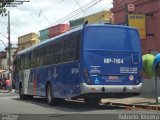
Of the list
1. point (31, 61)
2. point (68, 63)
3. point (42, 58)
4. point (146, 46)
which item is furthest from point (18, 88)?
point (68, 63)

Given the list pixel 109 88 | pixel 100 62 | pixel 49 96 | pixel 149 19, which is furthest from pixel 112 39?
pixel 149 19

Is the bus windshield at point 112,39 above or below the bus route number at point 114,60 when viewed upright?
above

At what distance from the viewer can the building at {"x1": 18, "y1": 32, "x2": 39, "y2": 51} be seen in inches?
2391

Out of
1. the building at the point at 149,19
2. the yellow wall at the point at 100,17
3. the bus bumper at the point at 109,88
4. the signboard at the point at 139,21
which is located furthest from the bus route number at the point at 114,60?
the yellow wall at the point at 100,17

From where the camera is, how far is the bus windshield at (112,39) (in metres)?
19.5

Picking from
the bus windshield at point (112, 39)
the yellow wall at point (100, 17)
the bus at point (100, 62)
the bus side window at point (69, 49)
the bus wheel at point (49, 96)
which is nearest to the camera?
the bus at point (100, 62)

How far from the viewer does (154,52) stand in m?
29.5

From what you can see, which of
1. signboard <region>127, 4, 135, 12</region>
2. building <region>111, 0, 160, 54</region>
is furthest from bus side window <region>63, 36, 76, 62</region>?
signboard <region>127, 4, 135, 12</region>

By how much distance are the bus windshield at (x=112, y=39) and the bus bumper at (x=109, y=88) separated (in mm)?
1613

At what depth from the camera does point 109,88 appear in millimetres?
19359


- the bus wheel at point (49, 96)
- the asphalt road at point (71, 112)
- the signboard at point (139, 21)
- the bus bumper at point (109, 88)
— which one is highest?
the signboard at point (139, 21)

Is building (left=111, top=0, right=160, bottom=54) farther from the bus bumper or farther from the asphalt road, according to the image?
the bus bumper

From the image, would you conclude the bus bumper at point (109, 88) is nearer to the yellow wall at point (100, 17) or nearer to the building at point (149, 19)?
the building at point (149, 19)

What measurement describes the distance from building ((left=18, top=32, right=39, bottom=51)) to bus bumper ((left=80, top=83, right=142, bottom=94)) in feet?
133
